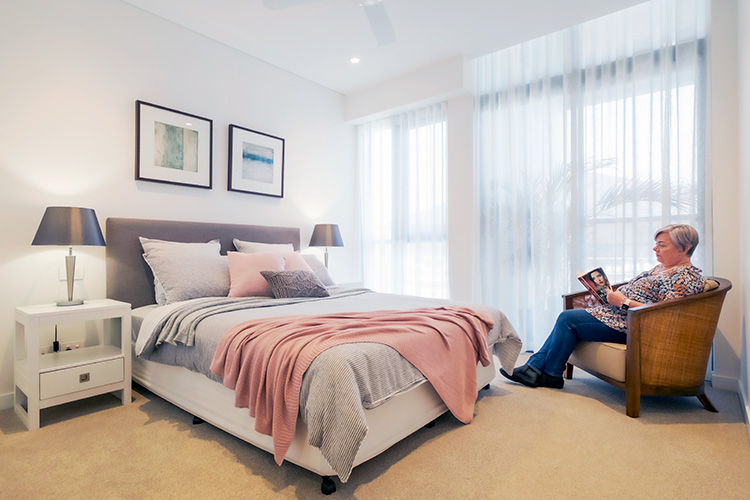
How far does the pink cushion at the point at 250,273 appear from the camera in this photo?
294cm

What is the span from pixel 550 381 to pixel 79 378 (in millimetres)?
3029

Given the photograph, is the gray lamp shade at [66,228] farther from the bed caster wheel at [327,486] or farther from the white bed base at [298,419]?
the bed caster wheel at [327,486]

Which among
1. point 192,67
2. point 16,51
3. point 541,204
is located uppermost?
point 192,67

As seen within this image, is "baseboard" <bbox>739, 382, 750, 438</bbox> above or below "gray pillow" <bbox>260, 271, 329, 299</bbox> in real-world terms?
below

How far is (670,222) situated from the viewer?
3.06 m

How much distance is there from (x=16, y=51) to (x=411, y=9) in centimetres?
276

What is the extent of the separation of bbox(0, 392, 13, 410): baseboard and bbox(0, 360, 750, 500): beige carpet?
0.27 m

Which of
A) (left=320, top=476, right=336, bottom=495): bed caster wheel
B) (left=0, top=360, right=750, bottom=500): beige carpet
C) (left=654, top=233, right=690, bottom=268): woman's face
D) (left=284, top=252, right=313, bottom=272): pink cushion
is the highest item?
(left=654, top=233, right=690, bottom=268): woman's face

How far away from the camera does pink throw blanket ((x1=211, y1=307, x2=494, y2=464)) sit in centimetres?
158

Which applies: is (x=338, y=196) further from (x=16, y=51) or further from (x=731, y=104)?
(x=731, y=104)

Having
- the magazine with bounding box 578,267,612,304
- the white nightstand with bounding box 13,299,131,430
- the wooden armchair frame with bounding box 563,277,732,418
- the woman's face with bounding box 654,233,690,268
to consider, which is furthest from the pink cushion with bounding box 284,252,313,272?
the woman's face with bounding box 654,233,690,268

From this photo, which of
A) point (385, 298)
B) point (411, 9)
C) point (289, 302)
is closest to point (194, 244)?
point (289, 302)

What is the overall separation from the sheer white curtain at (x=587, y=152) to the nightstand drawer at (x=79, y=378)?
10.5 feet

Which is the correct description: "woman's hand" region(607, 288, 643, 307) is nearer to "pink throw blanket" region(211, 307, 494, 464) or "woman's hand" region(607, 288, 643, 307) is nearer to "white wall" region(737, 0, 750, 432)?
"white wall" region(737, 0, 750, 432)
